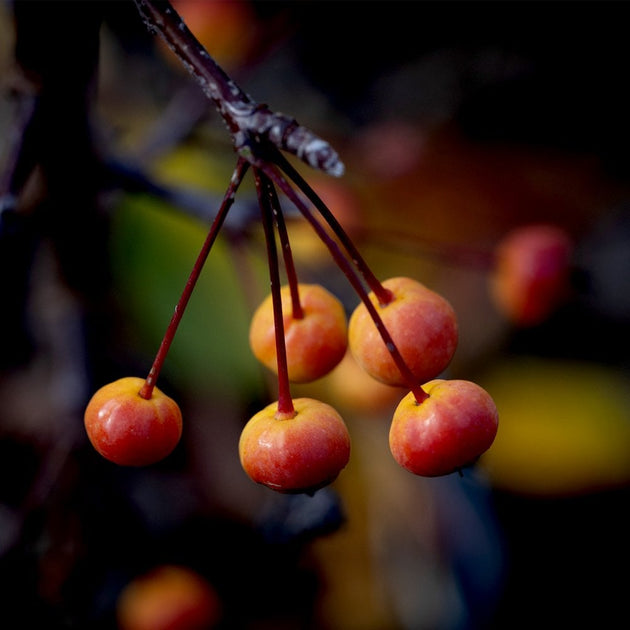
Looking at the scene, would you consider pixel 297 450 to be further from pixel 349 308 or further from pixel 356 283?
pixel 349 308

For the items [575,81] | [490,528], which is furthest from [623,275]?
[490,528]

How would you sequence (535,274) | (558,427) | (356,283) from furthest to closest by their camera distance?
(558,427) < (535,274) < (356,283)

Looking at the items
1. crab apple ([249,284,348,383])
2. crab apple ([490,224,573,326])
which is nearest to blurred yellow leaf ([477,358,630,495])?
crab apple ([490,224,573,326])

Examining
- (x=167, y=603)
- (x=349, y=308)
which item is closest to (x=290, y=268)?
(x=349, y=308)

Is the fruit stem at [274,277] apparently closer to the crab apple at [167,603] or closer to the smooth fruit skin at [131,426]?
the smooth fruit skin at [131,426]

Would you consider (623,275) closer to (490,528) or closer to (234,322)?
(490,528)

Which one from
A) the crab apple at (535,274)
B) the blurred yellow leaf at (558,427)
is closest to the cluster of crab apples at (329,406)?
the crab apple at (535,274)

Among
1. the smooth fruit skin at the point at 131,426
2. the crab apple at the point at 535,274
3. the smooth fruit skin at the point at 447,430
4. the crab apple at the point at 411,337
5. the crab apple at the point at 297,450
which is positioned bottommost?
the smooth fruit skin at the point at 447,430
